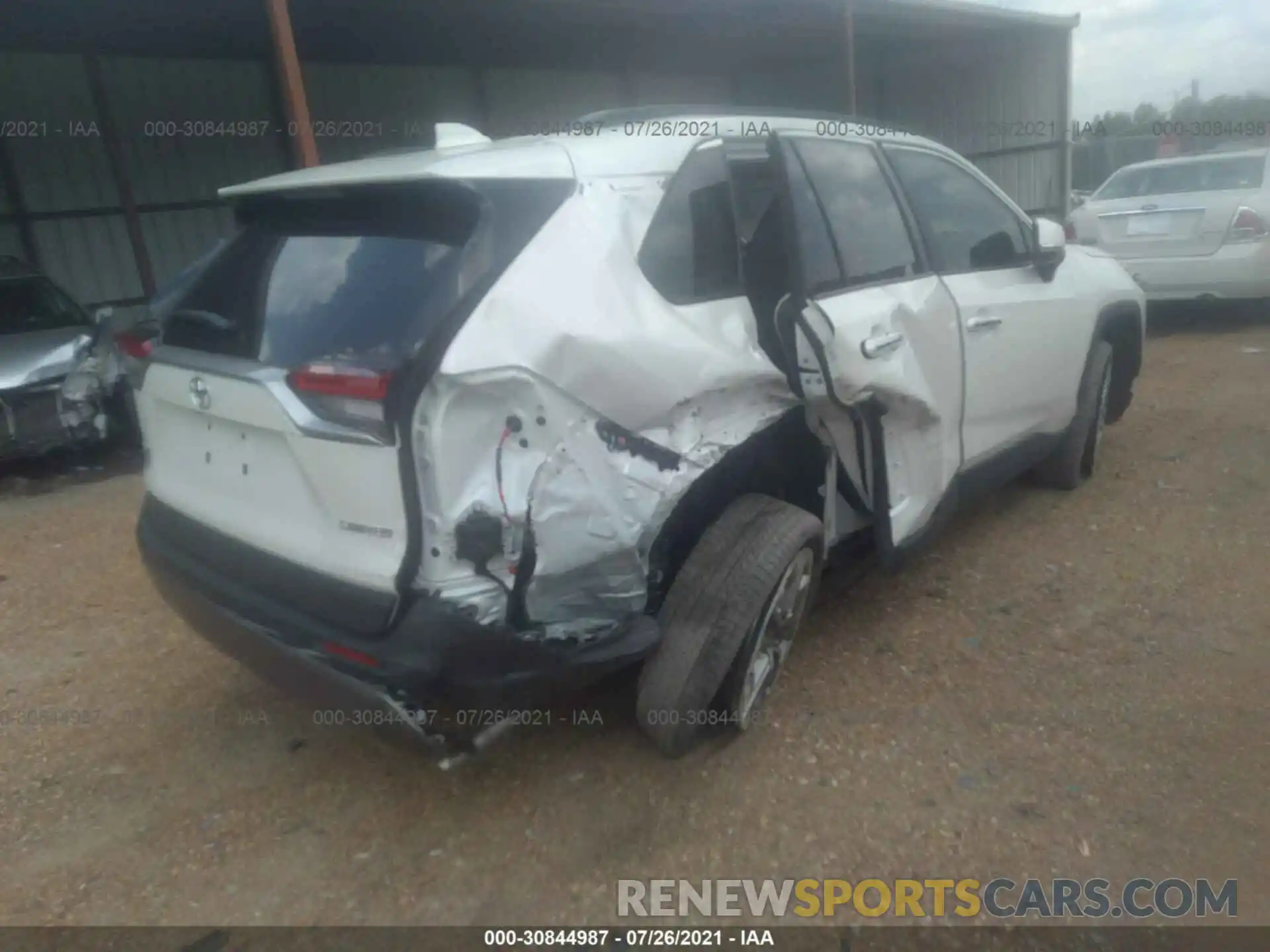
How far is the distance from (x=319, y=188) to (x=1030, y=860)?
2498 millimetres

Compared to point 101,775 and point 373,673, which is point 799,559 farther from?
point 101,775

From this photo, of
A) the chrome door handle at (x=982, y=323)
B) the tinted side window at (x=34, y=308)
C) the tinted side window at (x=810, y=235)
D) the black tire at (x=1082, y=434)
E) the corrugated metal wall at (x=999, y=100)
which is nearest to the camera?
the tinted side window at (x=810, y=235)

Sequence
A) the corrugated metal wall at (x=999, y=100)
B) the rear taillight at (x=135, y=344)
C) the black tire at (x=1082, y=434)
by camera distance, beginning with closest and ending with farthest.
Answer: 1. the rear taillight at (x=135, y=344)
2. the black tire at (x=1082, y=434)
3. the corrugated metal wall at (x=999, y=100)

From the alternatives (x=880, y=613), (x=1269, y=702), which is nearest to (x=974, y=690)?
(x=880, y=613)

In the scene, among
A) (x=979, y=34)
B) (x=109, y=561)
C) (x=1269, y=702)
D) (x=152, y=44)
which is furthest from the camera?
(x=979, y=34)

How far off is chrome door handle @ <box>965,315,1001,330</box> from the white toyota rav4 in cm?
18

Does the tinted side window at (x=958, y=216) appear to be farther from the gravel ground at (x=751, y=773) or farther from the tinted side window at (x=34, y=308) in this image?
the tinted side window at (x=34, y=308)

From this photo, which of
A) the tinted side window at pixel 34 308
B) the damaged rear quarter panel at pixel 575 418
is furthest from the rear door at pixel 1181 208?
the tinted side window at pixel 34 308

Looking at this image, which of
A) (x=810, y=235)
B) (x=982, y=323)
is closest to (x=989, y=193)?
(x=982, y=323)

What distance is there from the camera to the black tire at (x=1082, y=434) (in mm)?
4516

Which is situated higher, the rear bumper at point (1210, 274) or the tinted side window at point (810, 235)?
the tinted side window at point (810, 235)

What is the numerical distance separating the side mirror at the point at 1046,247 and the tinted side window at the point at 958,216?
0.07 metres

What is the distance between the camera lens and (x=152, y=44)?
929 centimetres

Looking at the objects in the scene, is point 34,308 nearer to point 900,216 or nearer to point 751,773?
point 900,216
